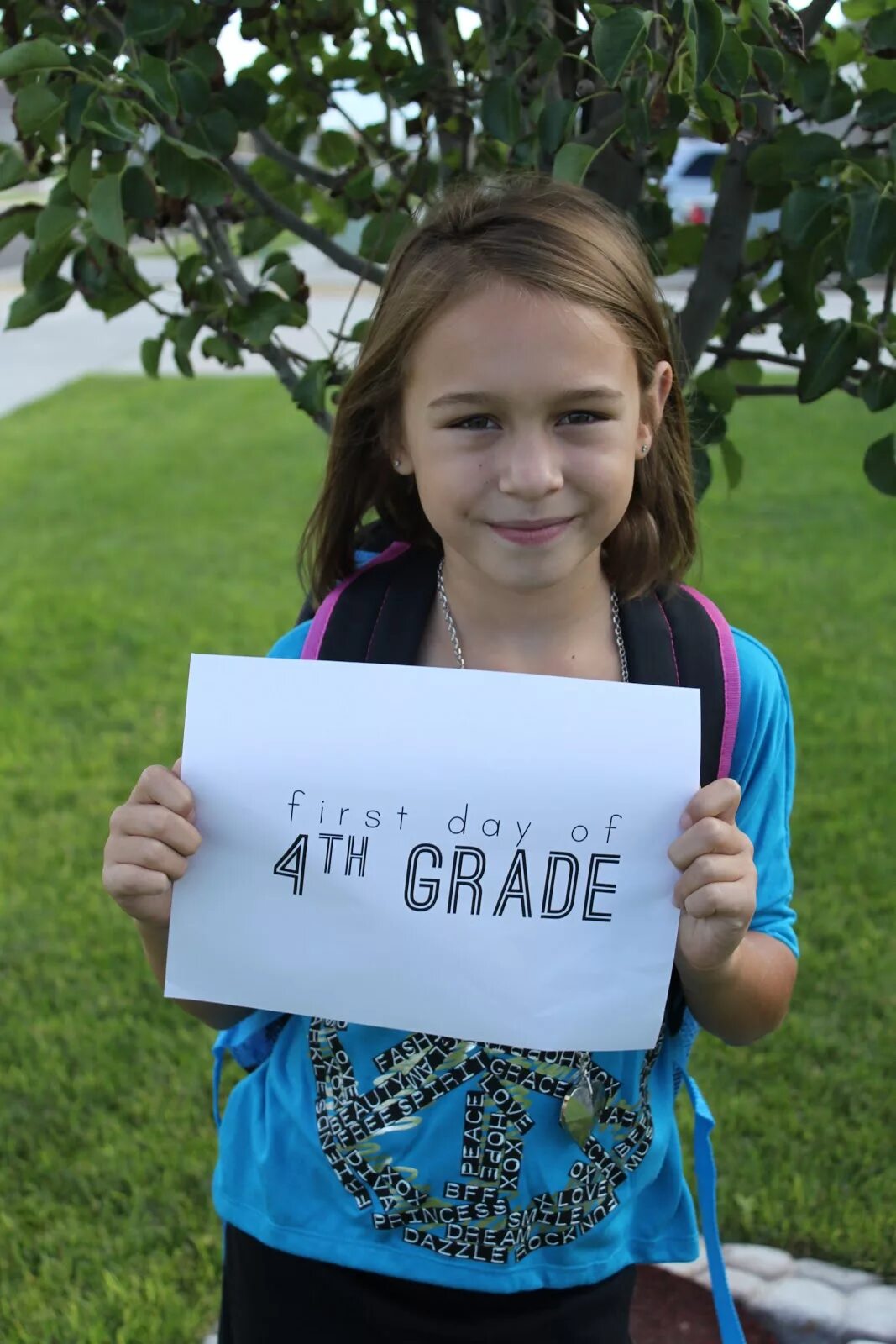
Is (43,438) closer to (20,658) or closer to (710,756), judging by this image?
(20,658)

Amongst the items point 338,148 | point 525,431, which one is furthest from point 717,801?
point 338,148

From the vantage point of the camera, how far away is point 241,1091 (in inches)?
59.5

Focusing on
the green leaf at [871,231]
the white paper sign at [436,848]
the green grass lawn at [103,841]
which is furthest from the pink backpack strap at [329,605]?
the green grass lawn at [103,841]

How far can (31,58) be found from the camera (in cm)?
137

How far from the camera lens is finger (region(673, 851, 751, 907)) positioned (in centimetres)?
118

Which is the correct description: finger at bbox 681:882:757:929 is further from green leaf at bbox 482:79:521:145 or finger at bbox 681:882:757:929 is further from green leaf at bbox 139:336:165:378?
green leaf at bbox 139:336:165:378

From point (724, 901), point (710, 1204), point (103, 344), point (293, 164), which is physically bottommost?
point (710, 1204)

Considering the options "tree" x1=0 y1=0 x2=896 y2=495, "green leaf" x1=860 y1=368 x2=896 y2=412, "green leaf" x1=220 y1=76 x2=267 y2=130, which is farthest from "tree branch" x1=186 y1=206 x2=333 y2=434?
"green leaf" x1=860 y1=368 x2=896 y2=412

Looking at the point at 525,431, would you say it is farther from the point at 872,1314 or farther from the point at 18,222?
the point at 872,1314

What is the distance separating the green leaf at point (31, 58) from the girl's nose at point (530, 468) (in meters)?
0.62

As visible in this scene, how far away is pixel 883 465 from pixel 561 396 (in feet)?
1.93

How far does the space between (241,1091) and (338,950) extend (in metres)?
0.31

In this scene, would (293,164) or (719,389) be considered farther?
(293,164)

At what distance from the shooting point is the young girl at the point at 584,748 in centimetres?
126
